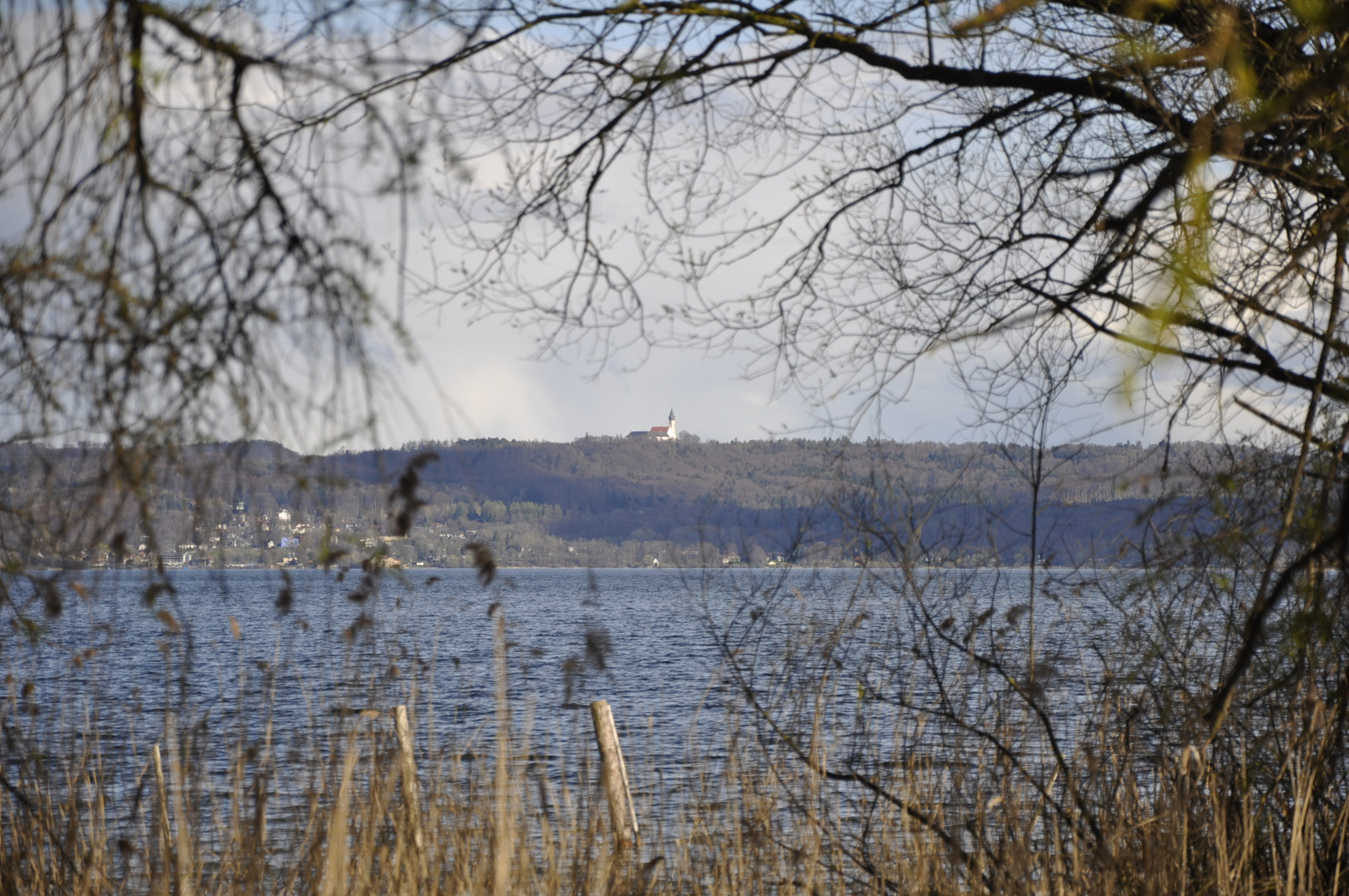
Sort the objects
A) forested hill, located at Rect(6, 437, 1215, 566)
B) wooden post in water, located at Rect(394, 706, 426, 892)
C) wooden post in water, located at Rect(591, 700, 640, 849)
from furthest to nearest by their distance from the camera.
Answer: wooden post in water, located at Rect(591, 700, 640, 849) < wooden post in water, located at Rect(394, 706, 426, 892) < forested hill, located at Rect(6, 437, 1215, 566)

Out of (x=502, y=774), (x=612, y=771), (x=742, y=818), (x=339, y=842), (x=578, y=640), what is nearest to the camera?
(x=339, y=842)

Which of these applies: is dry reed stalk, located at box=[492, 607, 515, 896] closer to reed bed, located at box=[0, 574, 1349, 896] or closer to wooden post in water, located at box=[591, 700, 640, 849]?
reed bed, located at box=[0, 574, 1349, 896]

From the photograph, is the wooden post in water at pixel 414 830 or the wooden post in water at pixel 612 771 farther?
the wooden post in water at pixel 612 771

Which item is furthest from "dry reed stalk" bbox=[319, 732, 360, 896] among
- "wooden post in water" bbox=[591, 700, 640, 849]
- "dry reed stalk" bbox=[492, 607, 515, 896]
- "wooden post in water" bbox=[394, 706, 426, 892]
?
"wooden post in water" bbox=[591, 700, 640, 849]

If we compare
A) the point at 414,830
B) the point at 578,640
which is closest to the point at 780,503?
the point at 578,640

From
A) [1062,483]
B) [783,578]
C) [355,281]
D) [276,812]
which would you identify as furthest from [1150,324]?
[276,812]

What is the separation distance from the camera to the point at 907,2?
382cm

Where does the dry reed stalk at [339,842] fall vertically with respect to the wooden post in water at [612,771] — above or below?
above

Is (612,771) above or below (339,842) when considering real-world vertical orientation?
below

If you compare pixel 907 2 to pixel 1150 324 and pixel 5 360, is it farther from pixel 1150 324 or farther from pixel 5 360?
pixel 1150 324

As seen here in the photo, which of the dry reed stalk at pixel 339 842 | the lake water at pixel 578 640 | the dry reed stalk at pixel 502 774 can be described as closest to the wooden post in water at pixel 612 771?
the lake water at pixel 578 640

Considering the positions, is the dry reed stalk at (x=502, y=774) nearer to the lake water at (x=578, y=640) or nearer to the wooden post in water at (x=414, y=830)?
the lake water at (x=578, y=640)

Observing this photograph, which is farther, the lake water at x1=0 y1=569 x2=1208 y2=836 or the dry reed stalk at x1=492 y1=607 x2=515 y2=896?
the lake water at x1=0 y1=569 x2=1208 y2=836

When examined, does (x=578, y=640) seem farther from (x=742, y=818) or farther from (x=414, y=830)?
(x=414, y=830)
